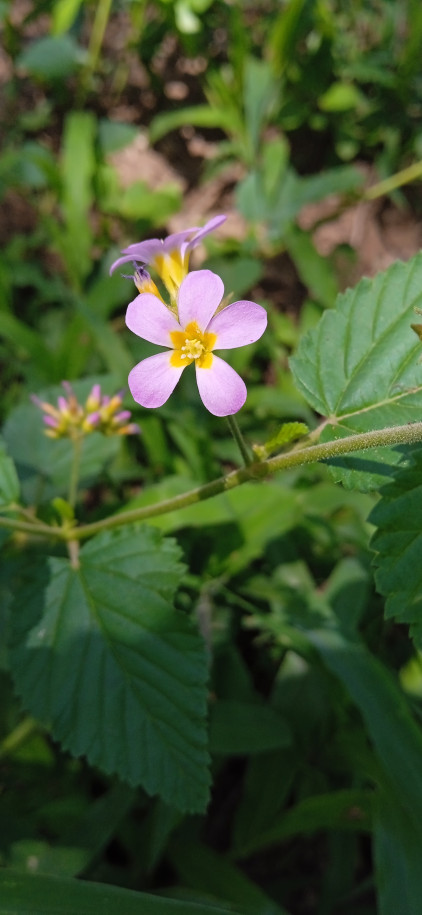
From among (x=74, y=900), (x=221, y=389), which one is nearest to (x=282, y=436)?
(x=221, y=389)

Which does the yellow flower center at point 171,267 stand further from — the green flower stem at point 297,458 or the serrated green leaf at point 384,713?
the serrated green leaf at point 384,713

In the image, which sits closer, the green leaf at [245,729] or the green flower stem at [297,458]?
the green flower stem at [297,458]

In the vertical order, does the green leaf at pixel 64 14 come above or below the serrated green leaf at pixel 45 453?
above

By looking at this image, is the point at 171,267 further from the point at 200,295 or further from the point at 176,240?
the point at 200,295

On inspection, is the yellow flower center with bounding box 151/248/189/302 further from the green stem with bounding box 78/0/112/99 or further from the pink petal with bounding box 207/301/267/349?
the green stem with bounding box 78/0/112/99

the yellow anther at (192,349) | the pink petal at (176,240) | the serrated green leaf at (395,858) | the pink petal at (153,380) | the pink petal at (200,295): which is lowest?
the serrated green leaf at (395,858)

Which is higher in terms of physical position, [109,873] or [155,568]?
[155,568]

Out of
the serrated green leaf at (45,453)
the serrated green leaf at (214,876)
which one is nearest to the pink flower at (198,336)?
the serrated green leaf at (45,453)

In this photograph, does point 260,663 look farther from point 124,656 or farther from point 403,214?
point 403,214

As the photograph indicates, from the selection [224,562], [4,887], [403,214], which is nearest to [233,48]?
[403,214]
